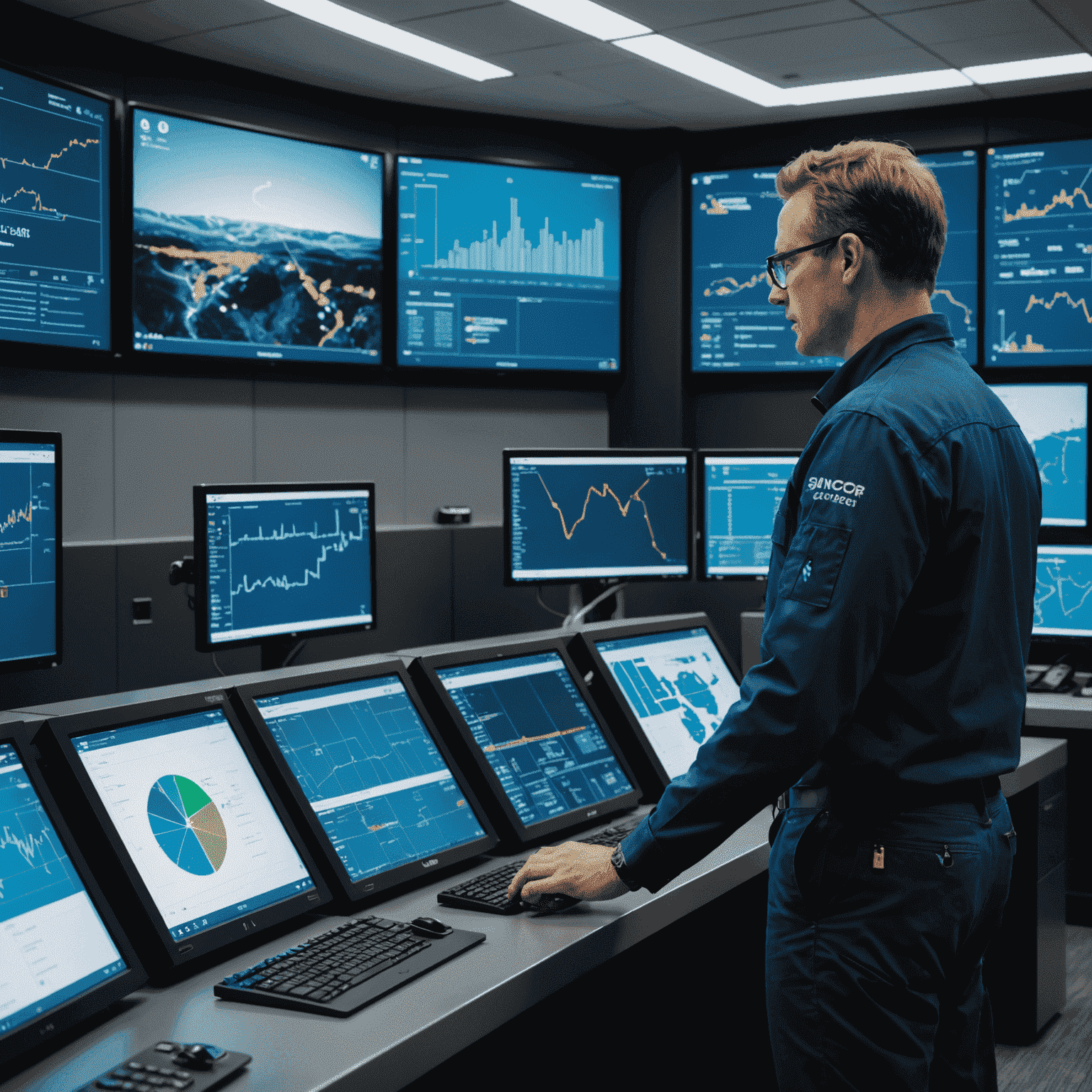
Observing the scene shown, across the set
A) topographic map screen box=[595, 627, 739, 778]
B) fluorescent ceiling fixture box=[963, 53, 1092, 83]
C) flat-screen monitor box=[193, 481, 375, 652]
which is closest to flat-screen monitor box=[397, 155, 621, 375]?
fluorescent ceiling fixture box=[963, 53, 1092, 83]

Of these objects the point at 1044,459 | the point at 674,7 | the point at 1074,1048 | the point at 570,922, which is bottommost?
the point at 1074,1048

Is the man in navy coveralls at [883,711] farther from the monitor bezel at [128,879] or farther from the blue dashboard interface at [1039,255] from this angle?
the blue dashboard interface at [1039,255]

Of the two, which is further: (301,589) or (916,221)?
(301,589)

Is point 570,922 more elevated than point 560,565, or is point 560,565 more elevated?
point 560,565

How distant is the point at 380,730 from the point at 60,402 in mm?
2115

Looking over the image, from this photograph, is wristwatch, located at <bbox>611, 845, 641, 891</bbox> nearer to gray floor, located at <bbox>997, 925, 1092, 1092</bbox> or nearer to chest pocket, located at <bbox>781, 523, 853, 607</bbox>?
chest pocket, located at <bbox>781, 523, 853, 607</bbox>

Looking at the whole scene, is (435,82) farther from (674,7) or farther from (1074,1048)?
(1074,1048)

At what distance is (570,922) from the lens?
5.02ft

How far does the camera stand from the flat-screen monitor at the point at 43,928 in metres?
1.15

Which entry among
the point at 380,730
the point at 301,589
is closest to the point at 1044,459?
the point at 301,589

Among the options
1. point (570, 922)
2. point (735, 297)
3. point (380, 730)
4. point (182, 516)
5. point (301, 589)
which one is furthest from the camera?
point (735, 297)

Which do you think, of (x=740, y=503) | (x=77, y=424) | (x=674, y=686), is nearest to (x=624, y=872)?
(x=674, y=686)

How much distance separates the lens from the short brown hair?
4.50 feet

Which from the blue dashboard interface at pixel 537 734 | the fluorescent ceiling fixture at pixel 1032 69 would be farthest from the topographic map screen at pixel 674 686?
the fluorescent ceiling fixture at pixel 1032 69
